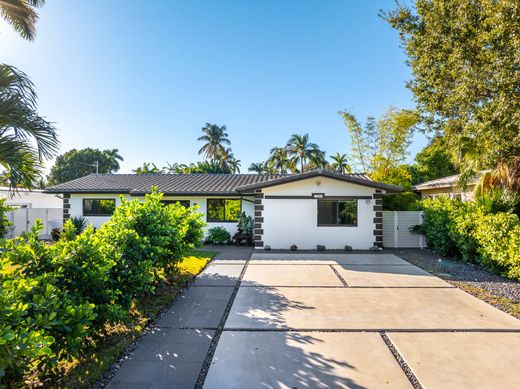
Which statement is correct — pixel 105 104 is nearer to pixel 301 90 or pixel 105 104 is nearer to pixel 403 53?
pixel 301 90

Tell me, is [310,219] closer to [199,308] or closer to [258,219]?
[258,219]

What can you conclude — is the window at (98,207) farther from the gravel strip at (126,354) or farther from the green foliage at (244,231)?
the gravel strip at (126,354)

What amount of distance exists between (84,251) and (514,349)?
6416 mm

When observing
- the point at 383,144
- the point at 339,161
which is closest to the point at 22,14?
the point at 383,144

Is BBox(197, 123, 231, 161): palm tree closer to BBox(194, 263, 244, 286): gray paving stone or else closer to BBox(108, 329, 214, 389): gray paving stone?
BBox(194, 263, 244, 286): gray paving stone

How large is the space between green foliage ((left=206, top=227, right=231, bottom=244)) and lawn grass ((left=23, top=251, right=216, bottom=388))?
7.41 metres

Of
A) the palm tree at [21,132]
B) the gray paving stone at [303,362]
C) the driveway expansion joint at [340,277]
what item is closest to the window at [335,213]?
the driveway expansion joint at [340,277]

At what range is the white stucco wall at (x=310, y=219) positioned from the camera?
13055mm

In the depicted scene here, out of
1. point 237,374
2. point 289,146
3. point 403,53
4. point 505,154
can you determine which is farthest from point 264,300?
point 289,146

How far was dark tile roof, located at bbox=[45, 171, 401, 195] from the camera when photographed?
12.6 meters

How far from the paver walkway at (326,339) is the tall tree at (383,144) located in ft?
48.1

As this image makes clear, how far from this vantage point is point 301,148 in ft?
123

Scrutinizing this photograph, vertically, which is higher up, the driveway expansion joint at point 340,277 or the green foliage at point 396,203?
the green foliage at point 396,203

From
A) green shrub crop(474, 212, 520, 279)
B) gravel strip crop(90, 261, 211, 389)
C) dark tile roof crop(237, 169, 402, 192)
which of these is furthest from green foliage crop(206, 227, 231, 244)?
green shrub crop(474, 212, 520, 279)
